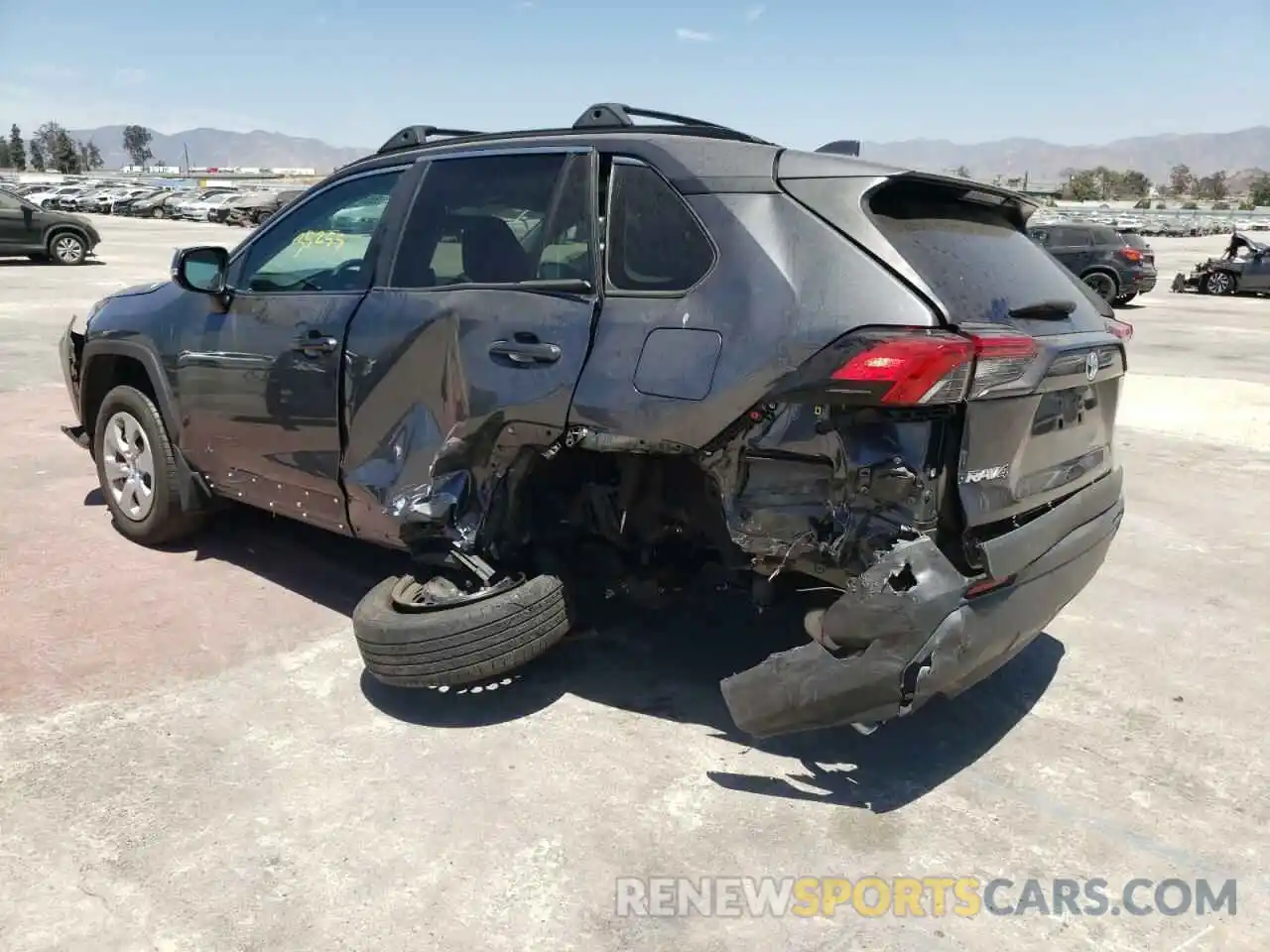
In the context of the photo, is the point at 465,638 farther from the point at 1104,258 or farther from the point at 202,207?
the point at 202,207

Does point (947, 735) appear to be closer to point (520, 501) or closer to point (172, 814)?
point (520, 501)

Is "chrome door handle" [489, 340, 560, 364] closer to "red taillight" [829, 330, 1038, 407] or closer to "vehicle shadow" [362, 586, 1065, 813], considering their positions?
"red taillight" [829, 330, 1038, 407]

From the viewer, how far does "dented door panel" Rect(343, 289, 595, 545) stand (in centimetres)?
335

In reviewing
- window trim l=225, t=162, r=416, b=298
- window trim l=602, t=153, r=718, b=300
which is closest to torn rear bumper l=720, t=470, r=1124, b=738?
window trim l=602, t=153, r=718, b=300

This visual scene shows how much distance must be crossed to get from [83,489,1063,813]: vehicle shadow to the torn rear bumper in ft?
1.40

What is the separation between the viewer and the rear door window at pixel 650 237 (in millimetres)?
3162

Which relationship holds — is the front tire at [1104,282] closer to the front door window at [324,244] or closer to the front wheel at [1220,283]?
the front wheel at [1220,283]

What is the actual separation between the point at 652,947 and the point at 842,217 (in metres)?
2.10

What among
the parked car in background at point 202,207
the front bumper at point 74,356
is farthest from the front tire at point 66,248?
the parked car in background at point 202,207

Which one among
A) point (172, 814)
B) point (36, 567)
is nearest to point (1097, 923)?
point (172, 814)

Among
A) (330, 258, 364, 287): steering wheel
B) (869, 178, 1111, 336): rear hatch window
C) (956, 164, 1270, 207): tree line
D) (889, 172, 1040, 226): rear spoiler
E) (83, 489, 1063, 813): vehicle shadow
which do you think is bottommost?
(83, 489, 1063, 813): vehicle shadow

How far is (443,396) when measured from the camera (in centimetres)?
361

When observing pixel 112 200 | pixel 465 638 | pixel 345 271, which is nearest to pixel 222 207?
pixel 112 200

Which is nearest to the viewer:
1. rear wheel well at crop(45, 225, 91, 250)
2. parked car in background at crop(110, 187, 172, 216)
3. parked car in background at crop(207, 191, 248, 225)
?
rear wheel well at crop(45, 225, 91, 250)
